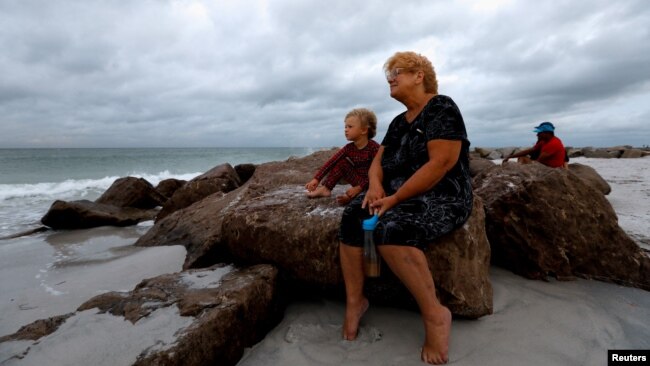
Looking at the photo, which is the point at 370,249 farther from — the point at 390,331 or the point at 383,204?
the point at 390,331

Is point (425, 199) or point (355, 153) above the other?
point (355, 153)

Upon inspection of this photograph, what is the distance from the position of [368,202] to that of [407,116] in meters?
0.78

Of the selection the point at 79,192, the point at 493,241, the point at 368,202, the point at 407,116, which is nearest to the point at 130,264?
the point at 368,202

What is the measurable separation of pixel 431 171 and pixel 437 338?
1063mm

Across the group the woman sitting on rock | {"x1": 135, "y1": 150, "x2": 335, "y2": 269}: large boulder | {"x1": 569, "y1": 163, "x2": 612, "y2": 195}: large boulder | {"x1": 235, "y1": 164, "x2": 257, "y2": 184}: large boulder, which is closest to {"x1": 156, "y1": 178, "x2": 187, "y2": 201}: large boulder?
{"x1": 235, "y1": 164, "x2": 257, "y2": 184}: large boulder

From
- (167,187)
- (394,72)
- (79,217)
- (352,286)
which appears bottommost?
(79,217)

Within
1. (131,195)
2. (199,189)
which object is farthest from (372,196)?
(131,195)

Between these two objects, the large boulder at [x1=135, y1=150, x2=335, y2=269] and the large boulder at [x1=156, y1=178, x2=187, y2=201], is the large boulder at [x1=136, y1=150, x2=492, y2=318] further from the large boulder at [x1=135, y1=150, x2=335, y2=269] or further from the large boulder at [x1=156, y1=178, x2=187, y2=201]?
the large boulder at [x1=156, y1=178, x2=187, y2=201]

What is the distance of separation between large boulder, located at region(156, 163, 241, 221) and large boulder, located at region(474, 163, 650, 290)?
18.4 feet

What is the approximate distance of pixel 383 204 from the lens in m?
2.66

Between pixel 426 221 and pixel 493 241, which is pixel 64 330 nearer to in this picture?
pixel 426 221

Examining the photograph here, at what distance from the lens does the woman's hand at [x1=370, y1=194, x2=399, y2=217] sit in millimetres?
2660

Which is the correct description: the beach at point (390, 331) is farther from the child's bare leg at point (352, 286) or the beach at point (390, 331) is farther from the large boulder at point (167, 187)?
the large boulder at point (167, 187)

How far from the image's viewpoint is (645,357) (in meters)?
2.46
